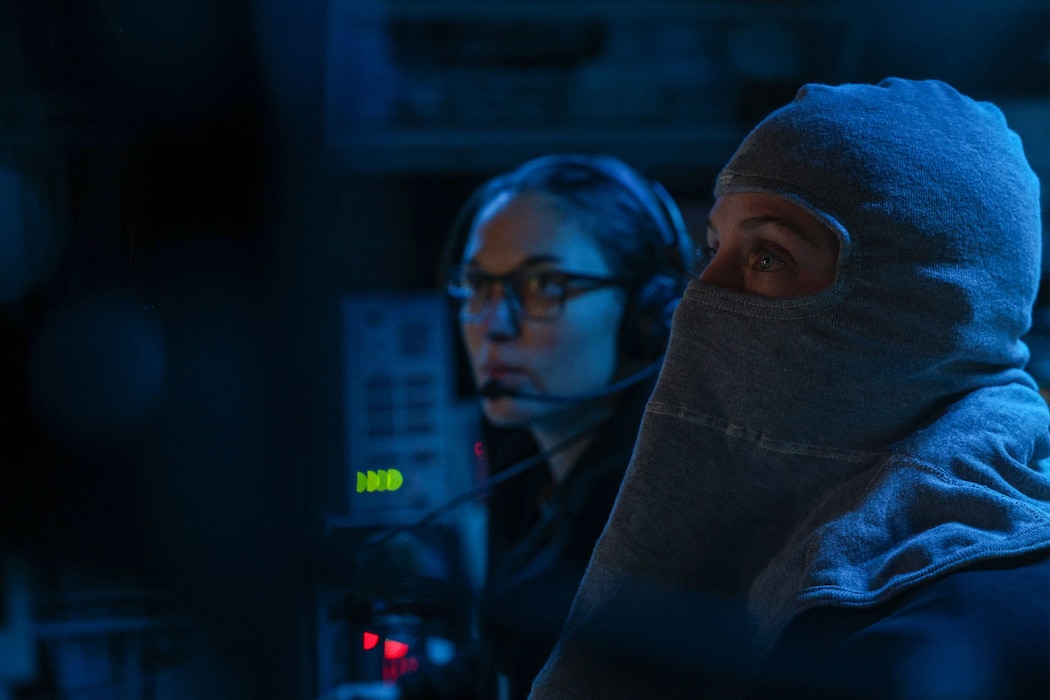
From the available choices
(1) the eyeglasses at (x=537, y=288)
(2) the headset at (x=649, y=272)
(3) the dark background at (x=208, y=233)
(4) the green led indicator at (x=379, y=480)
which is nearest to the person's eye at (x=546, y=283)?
(1) the eyeglasses at (x=537, y=288)

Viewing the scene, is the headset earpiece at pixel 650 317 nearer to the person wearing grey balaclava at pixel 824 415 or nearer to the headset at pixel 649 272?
the headset at pixel 649 272

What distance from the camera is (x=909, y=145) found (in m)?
A: 0.73

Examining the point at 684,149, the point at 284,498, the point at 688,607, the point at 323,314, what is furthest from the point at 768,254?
the point at 323,314

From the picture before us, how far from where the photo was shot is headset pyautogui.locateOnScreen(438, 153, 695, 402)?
1.22m

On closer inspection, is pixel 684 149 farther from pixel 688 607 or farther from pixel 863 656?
pixel 863 656

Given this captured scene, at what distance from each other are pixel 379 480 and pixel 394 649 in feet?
1.23

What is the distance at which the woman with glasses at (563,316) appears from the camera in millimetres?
1232

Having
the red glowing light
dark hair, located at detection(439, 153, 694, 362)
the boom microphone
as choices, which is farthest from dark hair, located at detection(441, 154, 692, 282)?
the red glowing light

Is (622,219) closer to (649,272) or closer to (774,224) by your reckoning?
(649,272)

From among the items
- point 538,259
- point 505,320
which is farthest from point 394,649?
point 538,259

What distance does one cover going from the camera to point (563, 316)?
4.21 feet

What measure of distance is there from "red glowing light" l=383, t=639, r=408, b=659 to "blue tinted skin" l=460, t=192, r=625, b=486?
1.16 ft

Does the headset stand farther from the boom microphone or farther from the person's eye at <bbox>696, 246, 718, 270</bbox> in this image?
the person's eye at <bbox>696, 246, 718, 270</bbox>

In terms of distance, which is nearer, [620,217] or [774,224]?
[774,224]
